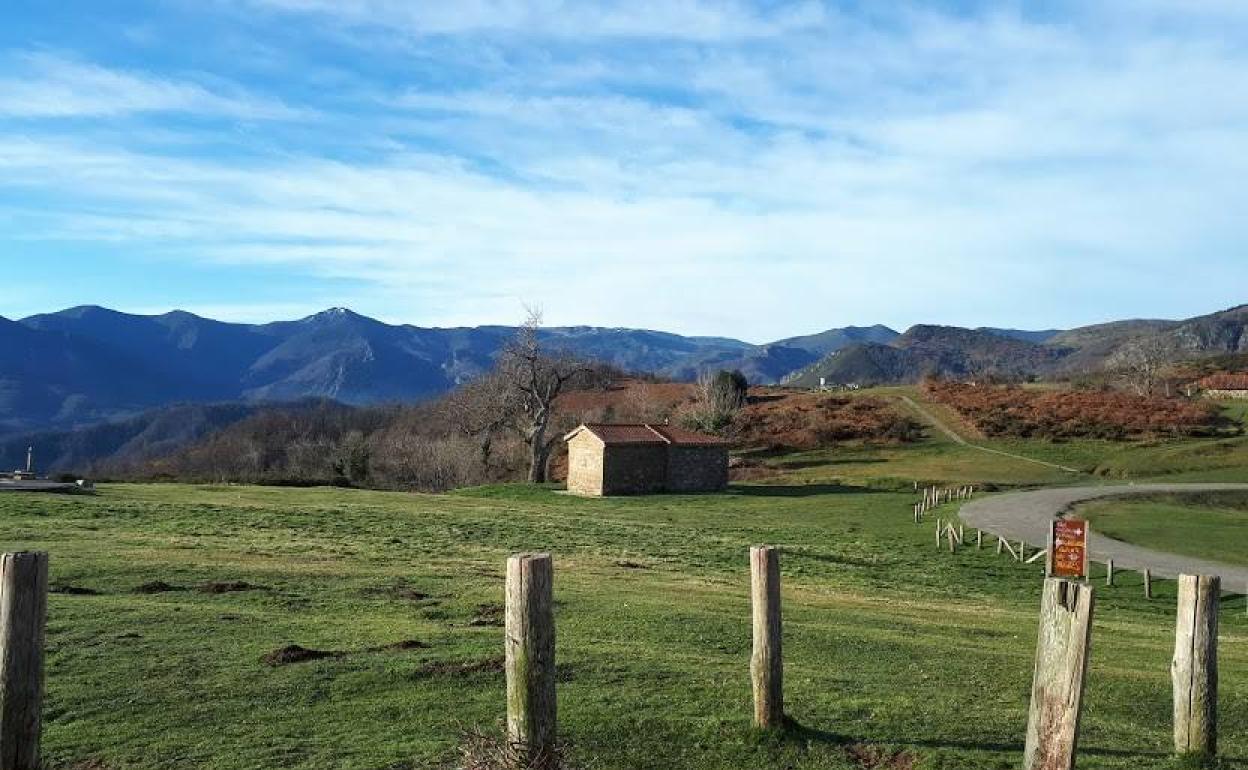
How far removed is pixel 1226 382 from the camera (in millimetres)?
124875

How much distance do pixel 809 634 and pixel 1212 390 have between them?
125384mm

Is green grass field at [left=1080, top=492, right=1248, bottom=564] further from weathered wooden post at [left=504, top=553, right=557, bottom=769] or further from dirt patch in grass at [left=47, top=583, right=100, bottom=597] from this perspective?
weathered wooden post at [left=504, top=553, right=557, bottom=769]

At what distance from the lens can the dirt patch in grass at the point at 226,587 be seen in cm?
1992

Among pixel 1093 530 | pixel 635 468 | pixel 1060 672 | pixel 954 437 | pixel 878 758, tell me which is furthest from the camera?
pixel 954 437

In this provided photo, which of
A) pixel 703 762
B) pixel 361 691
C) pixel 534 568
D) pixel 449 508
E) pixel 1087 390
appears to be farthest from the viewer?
pixel 1087 390

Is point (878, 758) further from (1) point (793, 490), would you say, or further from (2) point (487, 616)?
(1) point (793, 490)

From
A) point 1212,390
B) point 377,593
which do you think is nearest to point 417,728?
point 377,593

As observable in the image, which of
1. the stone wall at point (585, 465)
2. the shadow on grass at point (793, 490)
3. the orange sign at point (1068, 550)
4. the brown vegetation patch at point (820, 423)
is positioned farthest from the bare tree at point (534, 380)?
the orange sign at point (1068, 550)

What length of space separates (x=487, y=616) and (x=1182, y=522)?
4243cm

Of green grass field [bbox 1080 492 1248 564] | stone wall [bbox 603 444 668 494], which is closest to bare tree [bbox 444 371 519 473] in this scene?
stone wall [bbox 603 444 668 494]

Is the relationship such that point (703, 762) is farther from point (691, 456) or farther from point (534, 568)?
point (691, 456)

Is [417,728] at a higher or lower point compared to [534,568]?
lower

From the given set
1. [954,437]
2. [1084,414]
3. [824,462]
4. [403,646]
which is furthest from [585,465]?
[1084,414]

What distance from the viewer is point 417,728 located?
1061cm
